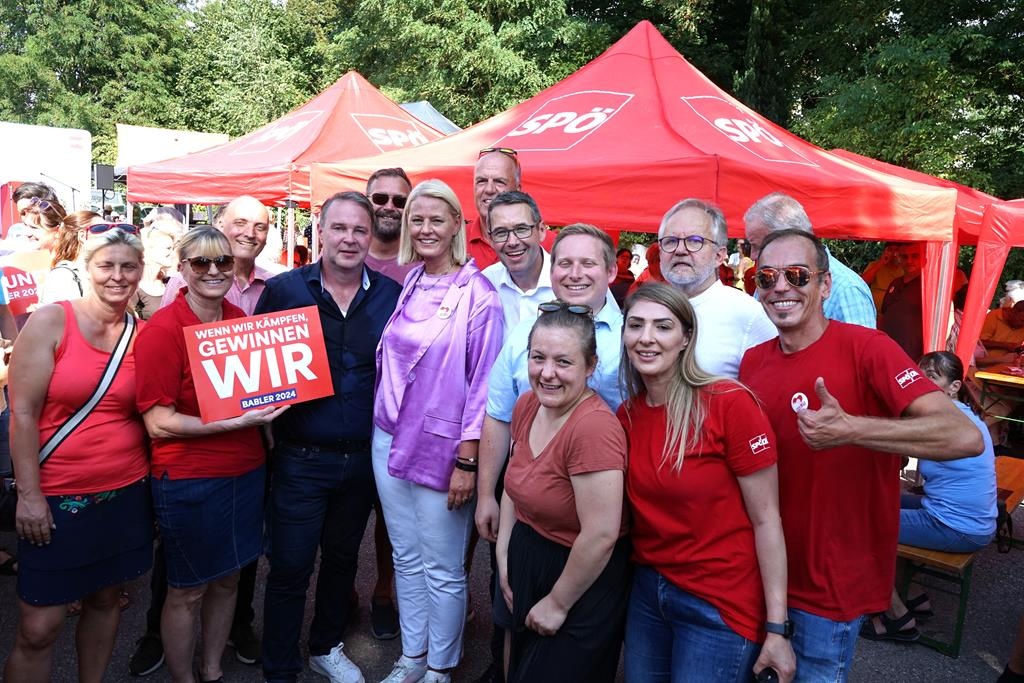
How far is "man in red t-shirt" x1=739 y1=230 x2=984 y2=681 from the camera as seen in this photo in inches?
79.0

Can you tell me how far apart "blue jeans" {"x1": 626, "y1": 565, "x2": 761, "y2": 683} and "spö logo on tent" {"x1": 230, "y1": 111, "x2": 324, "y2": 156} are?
776 centimetres

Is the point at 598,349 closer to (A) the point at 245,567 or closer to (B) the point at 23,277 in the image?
(A) the point at 245,567

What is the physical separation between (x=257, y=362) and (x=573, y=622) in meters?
1.49

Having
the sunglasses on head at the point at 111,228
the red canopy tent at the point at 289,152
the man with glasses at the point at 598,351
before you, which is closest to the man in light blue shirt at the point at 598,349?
the man with glasses at the point at 598,351

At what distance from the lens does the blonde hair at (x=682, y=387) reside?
6.61 ft

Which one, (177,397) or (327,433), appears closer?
(177,397)

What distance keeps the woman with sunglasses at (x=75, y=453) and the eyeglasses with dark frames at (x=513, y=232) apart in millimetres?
1343

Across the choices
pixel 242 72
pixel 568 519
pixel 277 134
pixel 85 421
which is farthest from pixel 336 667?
pixel 242 72

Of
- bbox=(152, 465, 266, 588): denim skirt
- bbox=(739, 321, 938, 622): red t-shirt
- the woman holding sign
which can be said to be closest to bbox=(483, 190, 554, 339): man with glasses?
the woman holding sign

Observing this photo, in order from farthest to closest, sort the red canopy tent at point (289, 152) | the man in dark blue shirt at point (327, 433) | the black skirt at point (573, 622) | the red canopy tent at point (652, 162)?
Answer: the red canopy tent at point (289, 152)
the red canopy tent at point (652, 162)
the man in dark blue shirt at point (327, 433)
the black skirt at point (573, 622)

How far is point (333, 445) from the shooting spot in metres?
3.00

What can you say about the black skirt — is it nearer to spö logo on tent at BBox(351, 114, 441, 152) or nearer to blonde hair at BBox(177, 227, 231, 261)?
blonde hair at BBox(177, 227, 231, 261)

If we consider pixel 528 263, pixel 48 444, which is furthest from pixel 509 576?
pixel 48 444

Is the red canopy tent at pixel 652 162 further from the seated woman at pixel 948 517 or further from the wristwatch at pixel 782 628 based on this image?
the wristwatch at pixel 782 628
